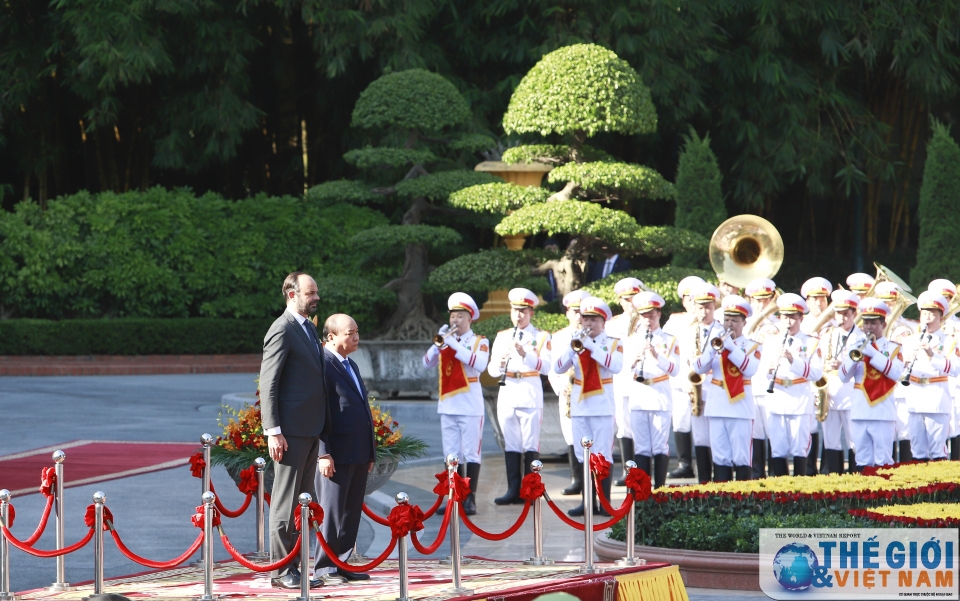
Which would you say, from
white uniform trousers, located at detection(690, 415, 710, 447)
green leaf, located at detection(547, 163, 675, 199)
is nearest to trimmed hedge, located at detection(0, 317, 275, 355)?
green leaf, located at detection(547, 163, 675, 199)

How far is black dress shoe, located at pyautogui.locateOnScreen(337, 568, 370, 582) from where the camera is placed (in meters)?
7.68

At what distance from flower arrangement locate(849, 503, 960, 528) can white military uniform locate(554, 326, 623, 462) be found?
2.95m

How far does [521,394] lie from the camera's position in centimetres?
1155

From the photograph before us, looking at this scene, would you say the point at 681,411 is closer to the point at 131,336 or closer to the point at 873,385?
the point at 873,385

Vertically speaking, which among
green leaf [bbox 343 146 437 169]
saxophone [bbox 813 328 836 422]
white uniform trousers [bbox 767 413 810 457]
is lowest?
white uniform trousers [bbox 767 413 810 457]

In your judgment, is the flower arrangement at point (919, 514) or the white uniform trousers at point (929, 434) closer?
the flower arrangement at point (919, 514)

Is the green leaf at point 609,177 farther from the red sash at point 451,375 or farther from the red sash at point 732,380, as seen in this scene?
the red sash at point 451,375

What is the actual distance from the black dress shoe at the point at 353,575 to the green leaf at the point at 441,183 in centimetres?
1000

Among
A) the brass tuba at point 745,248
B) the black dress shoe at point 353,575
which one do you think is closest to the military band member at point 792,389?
the brass tuba at point 745,248

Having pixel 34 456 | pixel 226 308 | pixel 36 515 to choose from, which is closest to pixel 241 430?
pixel 36 515

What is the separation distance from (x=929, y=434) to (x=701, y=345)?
215 centimetres

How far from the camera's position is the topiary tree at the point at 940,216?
21.6 meters

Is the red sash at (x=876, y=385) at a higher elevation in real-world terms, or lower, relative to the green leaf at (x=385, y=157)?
lower

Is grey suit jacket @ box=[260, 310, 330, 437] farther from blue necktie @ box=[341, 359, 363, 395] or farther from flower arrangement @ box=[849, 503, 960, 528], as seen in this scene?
flower arrangement @ box=[849, 503, 960, 528]
